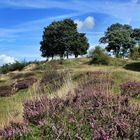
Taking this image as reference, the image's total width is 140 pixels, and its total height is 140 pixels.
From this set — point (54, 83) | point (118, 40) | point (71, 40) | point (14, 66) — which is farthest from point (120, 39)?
point (54, 83)

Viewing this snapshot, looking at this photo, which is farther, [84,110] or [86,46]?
[86,46]

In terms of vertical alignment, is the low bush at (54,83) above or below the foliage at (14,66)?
above

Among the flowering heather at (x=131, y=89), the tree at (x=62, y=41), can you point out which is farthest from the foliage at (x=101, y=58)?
the tree at (x=62, y=41)

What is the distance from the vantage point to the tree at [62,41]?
286ft

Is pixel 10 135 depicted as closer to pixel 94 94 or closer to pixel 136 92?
pixel 94 94

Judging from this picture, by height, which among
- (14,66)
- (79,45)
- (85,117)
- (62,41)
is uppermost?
(62,41)

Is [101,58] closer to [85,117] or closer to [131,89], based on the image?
[131,89]

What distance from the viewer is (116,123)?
7328mm

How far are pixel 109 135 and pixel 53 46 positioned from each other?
8050 centimetres

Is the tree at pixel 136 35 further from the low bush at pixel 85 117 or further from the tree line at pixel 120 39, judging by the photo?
the low bush at pixel 85 117

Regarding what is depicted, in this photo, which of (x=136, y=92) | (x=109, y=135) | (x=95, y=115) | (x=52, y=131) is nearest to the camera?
(x=109, y=135)

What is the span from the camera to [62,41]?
285ft

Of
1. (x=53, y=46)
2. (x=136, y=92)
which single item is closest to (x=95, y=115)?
(x=136, y=92)

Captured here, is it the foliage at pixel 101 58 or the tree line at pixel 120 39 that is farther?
the tree line at pixel 120 39
